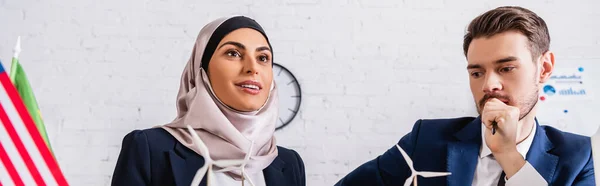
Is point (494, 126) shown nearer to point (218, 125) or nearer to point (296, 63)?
point (218, 125)

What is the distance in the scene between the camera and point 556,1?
3.12 meters

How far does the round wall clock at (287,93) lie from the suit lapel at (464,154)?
4.73 ft

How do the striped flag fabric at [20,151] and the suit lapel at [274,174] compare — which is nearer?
the striped flag fabric at [20,151]

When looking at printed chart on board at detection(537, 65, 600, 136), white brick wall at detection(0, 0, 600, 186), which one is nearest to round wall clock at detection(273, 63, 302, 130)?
white brick wall at detection(0, 0, 600, 186)

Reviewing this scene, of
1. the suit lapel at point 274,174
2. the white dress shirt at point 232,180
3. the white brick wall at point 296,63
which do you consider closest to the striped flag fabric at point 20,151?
the white dress shirt at point 232,180

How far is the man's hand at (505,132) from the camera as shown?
1.40 meters

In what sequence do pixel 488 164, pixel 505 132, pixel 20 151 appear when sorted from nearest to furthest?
pixel 20 151, pixel 505 132, pixel 488 164

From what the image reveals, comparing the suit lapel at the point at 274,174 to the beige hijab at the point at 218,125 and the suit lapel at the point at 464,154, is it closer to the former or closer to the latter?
the beige hijab at the point at 218,125

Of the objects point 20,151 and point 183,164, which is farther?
point 183,164

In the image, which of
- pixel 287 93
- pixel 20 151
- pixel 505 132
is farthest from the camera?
pixel 287 93

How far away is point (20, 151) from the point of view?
1.15m

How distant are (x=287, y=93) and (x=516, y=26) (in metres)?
1.59

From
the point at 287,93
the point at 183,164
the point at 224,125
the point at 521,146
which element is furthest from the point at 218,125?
the point at 287,93

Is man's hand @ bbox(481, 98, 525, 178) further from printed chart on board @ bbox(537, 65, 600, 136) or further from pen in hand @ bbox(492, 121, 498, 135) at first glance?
printed chart on board @ bbox(537, 65, 600, 136)
